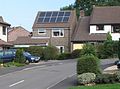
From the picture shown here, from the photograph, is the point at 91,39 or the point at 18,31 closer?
the point at 91,39

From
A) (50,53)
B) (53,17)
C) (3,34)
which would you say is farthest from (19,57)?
(53,17)

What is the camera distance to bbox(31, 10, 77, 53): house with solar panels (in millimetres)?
70188


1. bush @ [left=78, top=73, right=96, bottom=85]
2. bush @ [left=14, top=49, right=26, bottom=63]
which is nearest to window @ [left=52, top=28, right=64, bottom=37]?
bush @ [left=14, top=49, right=26, bottom=63]

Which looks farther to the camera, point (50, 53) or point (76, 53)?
point (76, 53)

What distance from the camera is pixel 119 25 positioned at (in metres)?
67.5

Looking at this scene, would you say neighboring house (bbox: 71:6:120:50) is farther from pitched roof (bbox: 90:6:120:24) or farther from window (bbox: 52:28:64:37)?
window (bbox: 52:28:64:37)

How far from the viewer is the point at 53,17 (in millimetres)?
72500

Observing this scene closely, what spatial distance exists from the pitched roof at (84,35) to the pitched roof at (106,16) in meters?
2.17

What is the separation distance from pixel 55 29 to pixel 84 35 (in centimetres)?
538

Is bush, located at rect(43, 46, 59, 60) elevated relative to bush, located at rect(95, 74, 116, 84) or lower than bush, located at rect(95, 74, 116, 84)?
elevated

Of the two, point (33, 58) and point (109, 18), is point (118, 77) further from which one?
point (109, 18)

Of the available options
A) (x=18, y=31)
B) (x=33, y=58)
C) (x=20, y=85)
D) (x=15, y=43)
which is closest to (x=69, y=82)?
(x=20, y=85)

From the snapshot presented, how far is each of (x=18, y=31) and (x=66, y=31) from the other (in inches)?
1297

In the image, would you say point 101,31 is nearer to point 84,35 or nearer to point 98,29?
point 98,29
